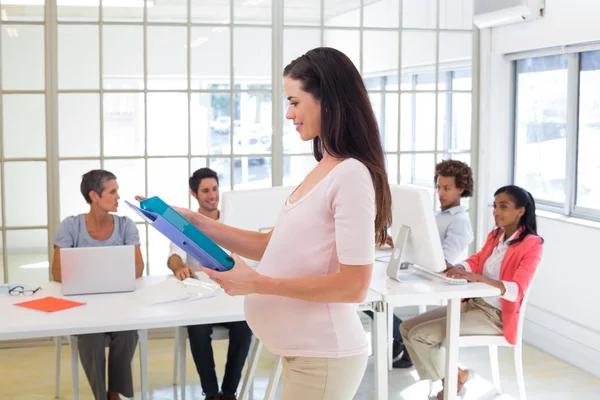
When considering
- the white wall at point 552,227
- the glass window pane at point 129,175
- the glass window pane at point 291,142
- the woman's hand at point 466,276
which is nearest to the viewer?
the woman's hand at point 466,276

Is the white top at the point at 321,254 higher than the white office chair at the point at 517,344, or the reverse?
the white top at the point at 321,254

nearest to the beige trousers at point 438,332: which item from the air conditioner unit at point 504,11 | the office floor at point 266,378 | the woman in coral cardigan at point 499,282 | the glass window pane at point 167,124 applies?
the woman in coral cardigan at point 499,282

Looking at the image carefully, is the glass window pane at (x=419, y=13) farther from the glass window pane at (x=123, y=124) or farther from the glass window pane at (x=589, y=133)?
the glass window pane at (x=123, y=124)

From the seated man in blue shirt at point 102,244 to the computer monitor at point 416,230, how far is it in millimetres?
1314

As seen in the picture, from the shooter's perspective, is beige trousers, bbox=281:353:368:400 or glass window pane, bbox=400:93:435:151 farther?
glass window pane, bbox=400:93:435:151

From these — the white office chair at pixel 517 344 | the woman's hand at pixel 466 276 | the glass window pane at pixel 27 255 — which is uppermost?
the woman's hand at pixel 466 276

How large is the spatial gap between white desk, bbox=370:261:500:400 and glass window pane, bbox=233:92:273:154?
1848mm

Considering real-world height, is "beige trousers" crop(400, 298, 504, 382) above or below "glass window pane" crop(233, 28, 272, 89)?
below

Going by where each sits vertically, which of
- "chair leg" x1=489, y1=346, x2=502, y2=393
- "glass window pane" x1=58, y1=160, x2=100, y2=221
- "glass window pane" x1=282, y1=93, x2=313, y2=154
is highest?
"glass window pane" x1=282, y1=93, x2=313, y2=154

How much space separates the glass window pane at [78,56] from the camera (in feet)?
16.8

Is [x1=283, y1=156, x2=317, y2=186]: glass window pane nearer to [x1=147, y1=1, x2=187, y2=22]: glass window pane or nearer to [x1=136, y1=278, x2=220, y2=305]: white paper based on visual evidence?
[x1=147, y1=1, x2=187, y2=22]: glass window pane

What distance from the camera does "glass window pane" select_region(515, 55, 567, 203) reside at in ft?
17.3

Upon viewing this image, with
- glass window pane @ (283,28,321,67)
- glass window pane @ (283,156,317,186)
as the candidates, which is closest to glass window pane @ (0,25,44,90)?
glass window pane @ (283,28,321,67)

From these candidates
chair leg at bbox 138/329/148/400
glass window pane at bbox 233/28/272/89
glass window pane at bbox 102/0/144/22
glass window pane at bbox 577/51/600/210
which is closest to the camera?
Result: chair leg at bbox 138/329/148/400
